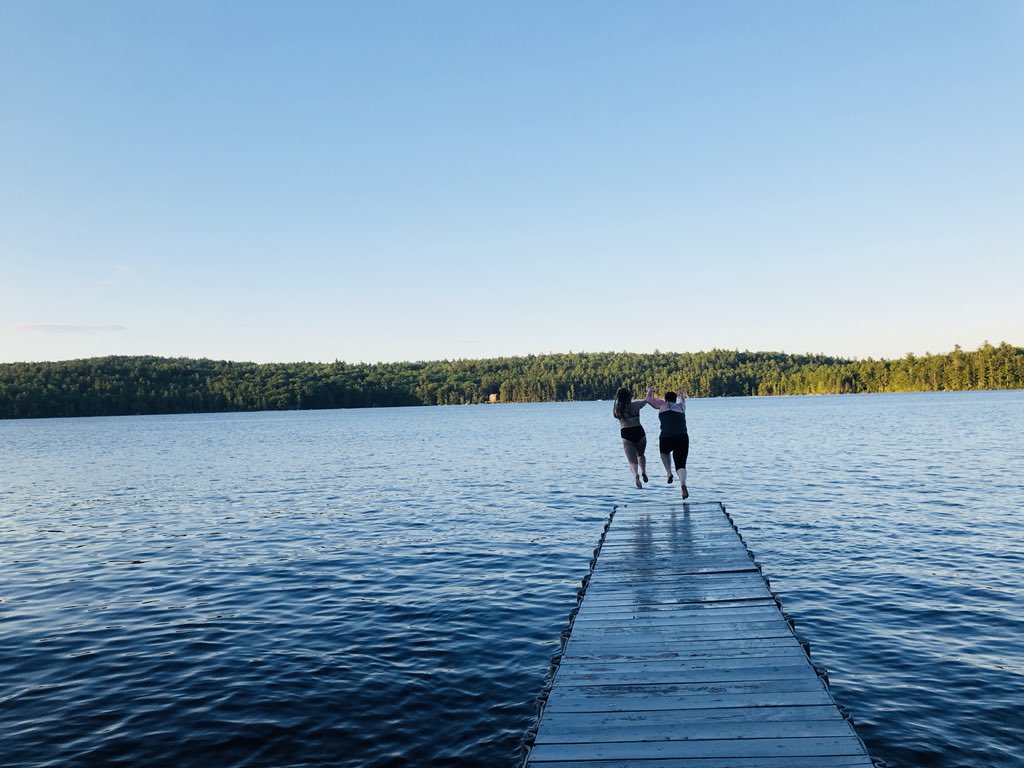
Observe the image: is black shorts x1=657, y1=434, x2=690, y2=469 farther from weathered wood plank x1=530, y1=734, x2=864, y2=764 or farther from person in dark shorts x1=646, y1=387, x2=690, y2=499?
weathered wood plank x1=530, y1=734, x2=864, y2=764

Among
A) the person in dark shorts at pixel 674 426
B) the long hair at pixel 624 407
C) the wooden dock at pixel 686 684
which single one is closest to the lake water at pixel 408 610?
the wooden dock at pixel 686 684

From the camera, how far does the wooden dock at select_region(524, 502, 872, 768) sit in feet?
20.6

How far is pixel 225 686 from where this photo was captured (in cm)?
1161

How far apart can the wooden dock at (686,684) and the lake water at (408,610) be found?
2062mm

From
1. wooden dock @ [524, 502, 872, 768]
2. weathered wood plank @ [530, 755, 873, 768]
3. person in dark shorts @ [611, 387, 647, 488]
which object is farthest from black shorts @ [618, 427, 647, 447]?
weathered wood plank @ [530, 755, 873, 768]

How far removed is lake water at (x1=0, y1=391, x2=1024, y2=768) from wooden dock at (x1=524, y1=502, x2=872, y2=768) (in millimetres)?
2062

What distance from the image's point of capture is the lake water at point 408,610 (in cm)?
1007

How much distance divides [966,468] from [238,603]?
3801cm

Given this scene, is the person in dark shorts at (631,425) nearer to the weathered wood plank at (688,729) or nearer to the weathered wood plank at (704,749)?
the weathered wood plank at (688,729)

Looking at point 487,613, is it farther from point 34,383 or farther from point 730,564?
point 34,383

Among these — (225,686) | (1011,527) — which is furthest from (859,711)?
(1011,527)

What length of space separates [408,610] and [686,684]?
359 inches

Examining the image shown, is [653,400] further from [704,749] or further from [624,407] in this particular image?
[704,749]

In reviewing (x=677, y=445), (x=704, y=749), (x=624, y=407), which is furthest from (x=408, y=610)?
(x=704, y=749)
